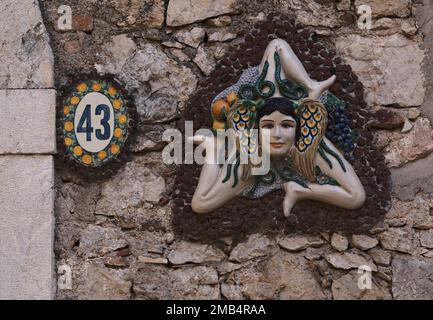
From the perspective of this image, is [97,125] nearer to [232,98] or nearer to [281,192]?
[232,98]

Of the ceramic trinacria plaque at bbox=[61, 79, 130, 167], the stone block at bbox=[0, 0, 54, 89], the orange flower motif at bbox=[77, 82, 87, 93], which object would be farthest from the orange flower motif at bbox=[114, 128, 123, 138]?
the stone block at bbox=[0, 0, 54, 89]

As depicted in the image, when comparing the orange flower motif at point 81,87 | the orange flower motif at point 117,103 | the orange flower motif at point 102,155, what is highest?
the orange flower motif at point 81,87

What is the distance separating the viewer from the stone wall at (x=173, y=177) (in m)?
4.02

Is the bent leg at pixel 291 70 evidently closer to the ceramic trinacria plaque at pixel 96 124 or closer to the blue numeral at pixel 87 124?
the ceramic trinacria plaque at pixel 96 124

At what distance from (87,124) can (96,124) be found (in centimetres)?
4

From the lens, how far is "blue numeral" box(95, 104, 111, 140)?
4172 millimetres

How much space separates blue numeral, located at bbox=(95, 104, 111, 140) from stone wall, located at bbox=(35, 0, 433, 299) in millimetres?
137

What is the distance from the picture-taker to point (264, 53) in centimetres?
409

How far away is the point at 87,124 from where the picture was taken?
419 centimetres

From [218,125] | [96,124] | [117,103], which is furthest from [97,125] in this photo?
[218,125]

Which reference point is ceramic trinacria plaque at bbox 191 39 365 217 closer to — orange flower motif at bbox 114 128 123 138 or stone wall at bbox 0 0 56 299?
orange flower motif at bbox 114 128 123 138

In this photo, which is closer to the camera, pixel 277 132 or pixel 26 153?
pixel 277 132

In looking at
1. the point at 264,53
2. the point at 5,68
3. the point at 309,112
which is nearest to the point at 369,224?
the point at 309,112

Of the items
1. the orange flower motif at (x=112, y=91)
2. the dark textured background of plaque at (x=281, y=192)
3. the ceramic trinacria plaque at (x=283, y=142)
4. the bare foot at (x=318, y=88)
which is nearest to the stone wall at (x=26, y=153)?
the orange flower motif at (x=112, y=91)
